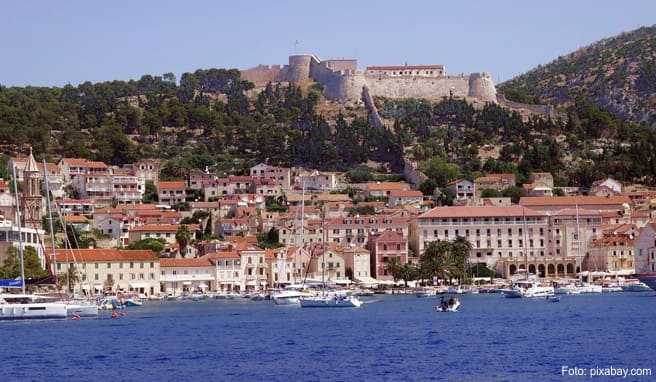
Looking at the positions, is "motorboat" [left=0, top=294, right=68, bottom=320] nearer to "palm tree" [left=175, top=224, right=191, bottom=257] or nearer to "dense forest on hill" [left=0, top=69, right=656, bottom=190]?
"palm tree" [left=175, top=224, right=191, bottom=257]

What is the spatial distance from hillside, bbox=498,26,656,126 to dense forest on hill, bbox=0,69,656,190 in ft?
40.6

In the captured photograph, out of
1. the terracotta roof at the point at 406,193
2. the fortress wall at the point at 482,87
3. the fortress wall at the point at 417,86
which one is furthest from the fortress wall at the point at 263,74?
the terracotta roof at the point at 406,193

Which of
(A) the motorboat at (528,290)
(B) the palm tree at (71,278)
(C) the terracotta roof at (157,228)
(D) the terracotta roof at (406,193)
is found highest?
(D) the terracotta roof at (406,193)

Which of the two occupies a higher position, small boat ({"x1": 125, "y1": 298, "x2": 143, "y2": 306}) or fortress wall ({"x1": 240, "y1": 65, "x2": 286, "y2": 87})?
fortress wall ({"x1": 240, "y1": 65, "x2": 286, "y2": 87})

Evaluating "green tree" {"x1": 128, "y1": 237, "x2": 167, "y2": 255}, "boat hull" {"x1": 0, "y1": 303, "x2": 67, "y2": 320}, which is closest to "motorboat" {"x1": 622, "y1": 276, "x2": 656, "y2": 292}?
"green tree" {"x1": 128, "y1": 237, "x2": 167, "y2": 255}

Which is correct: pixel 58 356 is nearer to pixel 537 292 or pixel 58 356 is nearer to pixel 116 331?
pixel 116 331

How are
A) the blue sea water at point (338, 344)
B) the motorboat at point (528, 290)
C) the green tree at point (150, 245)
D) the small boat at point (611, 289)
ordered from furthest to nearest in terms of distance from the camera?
the green tree at point (150, 245), the small boat at point (611, 289), the motorboat at point (528, 290), the blue sea water at point (338, 344)

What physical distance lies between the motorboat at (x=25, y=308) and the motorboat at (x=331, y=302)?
1893 cm

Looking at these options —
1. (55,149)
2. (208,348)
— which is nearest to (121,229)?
(55,149)

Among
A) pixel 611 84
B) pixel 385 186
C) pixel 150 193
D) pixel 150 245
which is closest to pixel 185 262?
pixel 150 245

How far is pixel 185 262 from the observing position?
98.7 m

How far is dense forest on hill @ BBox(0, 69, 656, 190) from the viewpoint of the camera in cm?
13062

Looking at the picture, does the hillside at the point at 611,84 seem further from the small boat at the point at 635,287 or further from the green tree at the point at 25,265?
the green tree at the point at 25,265

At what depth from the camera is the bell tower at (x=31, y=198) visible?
90688 millimetres
